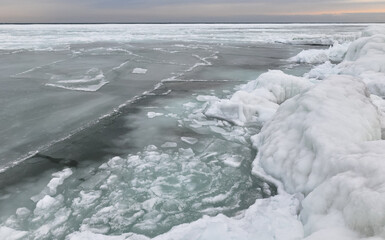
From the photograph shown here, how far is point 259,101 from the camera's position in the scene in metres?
8.10

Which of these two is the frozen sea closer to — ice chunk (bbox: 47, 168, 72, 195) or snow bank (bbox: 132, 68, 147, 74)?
ice chunk (bbox: 47, 168, 72, 195)

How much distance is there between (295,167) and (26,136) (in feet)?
16.9

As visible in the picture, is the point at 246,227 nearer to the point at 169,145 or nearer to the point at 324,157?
the point at 324,157

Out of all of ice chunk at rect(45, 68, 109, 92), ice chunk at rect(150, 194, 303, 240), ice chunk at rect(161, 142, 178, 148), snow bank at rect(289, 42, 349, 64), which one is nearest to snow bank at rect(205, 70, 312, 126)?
ice chunk at rect(161, 142, 178, 148)

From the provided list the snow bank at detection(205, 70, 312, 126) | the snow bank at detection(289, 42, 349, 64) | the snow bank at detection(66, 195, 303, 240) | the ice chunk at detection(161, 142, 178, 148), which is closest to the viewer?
the snow bank at detection(66, 195, 303, 240)

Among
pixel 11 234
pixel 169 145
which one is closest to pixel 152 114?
pixel 169 145

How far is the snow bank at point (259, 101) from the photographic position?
7449 mm

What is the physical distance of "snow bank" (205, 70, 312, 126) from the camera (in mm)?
7449

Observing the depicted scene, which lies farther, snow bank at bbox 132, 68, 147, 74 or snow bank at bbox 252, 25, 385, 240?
snow bank at bbox 132, 68, 147, 74

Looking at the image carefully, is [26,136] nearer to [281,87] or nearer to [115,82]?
[115,82]

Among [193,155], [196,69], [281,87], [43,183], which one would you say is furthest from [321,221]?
[196,69]

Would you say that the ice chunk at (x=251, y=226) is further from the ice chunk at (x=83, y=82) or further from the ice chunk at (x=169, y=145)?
the ice chunk at (x=83, y=82)

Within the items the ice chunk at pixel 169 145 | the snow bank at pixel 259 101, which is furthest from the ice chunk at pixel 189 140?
the snow bank at pixel 259 101

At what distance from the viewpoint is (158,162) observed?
530 centimetres
